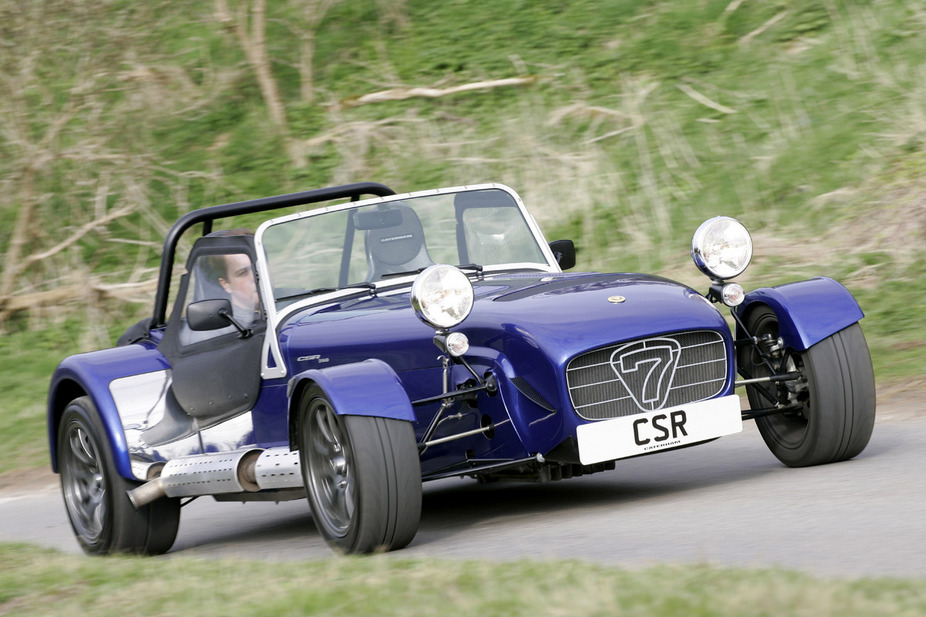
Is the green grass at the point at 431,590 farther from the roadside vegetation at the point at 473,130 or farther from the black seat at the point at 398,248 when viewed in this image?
the roadside vegetation at the point at 473,130

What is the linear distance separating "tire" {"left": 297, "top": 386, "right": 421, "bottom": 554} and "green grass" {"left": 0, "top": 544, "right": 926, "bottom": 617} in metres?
0.23

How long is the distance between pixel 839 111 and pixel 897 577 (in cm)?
1091

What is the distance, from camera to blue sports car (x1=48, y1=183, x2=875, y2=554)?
593cm

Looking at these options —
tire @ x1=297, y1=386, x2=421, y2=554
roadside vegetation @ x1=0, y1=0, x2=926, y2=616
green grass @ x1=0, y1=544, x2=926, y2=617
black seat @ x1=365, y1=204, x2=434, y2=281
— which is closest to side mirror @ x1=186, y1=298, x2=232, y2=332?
black seat @ x1=365, y1=204, x2=434, y2=281

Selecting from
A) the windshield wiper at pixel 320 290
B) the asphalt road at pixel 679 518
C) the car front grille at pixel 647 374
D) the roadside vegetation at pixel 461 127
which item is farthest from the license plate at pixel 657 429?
the roadside vegetation at pixel 461 127

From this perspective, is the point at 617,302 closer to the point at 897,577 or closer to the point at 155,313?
the point at 897,577

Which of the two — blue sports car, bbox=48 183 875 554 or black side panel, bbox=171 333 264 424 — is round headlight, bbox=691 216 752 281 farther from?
black side panel, bbox=171 333 264 424

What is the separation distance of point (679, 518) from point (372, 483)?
52.2 inches

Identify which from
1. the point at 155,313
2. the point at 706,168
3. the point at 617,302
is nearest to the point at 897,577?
the point at 617,302

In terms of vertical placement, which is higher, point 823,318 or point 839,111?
point 839,111

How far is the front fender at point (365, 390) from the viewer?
5.67m

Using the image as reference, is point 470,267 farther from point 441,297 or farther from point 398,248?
point 441,297

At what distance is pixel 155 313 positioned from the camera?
806 cm

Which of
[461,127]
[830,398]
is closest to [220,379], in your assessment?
[830,398]
